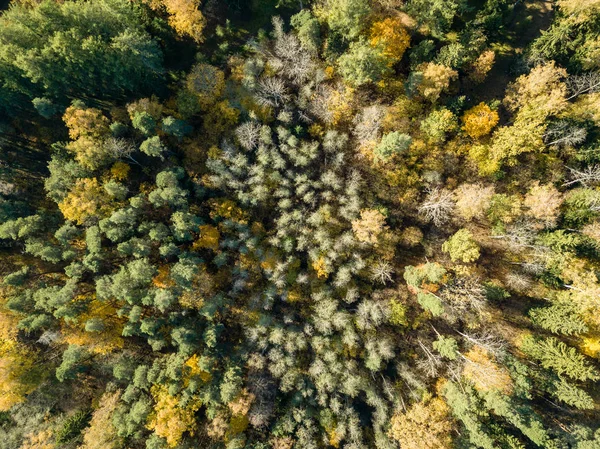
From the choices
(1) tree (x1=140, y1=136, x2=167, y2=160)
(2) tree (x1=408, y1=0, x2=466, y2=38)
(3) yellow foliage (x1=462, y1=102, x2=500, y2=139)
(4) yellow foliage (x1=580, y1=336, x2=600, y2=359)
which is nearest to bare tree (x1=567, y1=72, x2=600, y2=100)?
(3) yellow foliage (x1=462, y1=102, x2=500, y2=139)

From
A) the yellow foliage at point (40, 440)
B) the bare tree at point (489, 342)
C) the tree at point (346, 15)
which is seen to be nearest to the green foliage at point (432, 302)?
the bare tree at point (489, 342)

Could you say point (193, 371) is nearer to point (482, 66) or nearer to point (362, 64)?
point (362, 64)

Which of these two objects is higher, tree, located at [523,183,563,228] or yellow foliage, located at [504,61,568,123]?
yellow foliage, located at [504,61,568,123]

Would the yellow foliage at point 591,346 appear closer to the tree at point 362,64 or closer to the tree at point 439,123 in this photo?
the tree at point 439,123

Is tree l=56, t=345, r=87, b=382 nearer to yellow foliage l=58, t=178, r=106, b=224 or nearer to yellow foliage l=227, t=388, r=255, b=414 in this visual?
yellow foliage l=58, t=178, r=106, b=224

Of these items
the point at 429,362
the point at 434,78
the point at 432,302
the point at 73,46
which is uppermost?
the point at 434,78

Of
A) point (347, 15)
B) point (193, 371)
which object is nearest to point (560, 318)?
point (347, 15)
